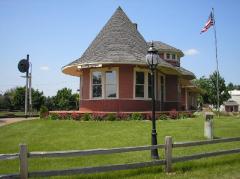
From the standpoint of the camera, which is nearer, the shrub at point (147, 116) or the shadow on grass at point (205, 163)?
the shadow on grass at point (205, 163)

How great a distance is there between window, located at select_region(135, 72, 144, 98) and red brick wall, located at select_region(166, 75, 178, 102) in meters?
6.04

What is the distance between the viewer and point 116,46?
23781 mm

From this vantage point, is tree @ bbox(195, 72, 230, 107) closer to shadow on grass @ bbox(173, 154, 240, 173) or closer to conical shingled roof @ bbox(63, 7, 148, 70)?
conical shingled roof @ bbox(63, 7, 148, 70)

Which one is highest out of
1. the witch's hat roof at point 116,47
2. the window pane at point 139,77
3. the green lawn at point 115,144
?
the witch's hat roof at point 116,47

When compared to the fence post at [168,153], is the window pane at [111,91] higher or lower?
higher

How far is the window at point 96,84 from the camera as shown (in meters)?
23.5

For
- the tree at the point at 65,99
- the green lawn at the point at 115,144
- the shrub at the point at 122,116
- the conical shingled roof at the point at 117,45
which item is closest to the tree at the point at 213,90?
the tree at the point at 65,99

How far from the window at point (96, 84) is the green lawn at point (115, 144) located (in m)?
4.37

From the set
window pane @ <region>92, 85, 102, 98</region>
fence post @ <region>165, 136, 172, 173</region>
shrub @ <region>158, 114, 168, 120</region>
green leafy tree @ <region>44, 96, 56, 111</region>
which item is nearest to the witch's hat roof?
window pane @ <region>92, 85, 102, 98</region>

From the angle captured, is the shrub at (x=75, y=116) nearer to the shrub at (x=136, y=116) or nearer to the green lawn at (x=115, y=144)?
the green lawn at (x=115, y=144)

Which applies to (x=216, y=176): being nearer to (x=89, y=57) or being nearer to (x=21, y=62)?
(x=89, y=57)

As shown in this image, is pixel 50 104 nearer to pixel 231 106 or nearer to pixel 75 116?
pixel 75 116

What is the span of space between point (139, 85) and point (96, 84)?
2.88m

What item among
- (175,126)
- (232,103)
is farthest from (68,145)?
(232,103)
